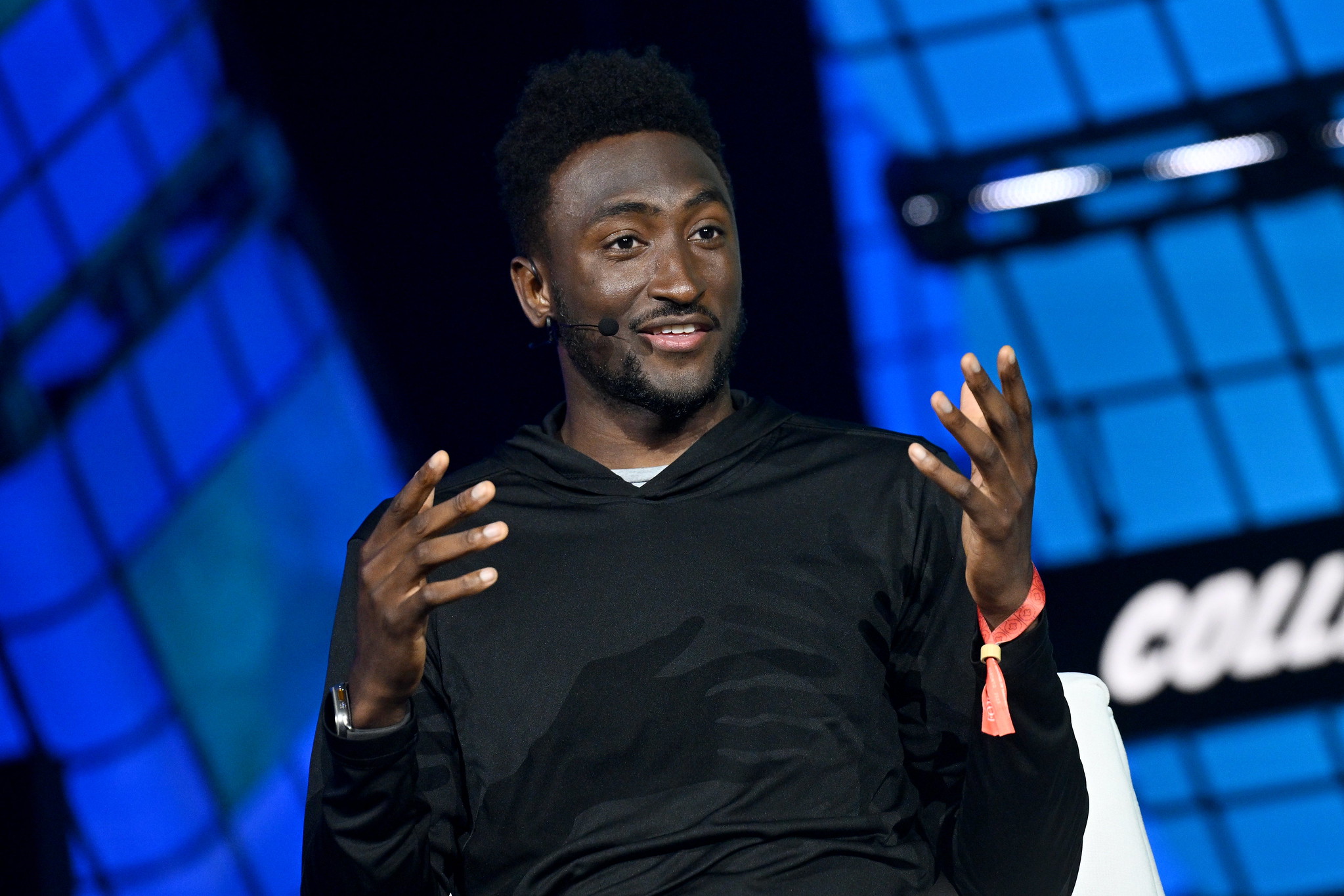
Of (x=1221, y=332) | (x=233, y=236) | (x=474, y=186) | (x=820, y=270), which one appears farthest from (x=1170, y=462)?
(x=233, y=236)

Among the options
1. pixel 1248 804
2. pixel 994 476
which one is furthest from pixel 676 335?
pixel 1248 804

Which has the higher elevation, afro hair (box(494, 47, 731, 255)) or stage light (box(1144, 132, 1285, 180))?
stage light (box(1144, 132, 1285, 180))

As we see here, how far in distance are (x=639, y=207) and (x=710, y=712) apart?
0.66m

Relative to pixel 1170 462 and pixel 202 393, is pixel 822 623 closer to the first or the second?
pixel 202 393

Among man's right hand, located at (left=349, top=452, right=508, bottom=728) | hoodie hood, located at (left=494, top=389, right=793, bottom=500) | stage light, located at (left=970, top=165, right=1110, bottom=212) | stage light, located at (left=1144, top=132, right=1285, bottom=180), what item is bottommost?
man's right hand, located at (left=349, top=452, right=508, bottom=728)

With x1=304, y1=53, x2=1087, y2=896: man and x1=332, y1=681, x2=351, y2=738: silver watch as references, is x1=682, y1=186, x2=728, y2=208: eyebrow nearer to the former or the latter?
x1=304, y1=53, x2=1087, y2=896: man

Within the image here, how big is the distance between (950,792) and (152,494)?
2095mm

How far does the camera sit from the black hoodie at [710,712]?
1500 mm

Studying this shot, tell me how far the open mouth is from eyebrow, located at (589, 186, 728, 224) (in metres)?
0.15

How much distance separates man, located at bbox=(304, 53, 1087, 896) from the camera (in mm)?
1421

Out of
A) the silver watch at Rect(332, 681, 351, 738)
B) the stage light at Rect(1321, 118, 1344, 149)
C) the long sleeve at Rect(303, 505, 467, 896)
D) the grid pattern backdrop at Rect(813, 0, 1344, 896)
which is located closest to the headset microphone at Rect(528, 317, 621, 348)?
the long sleeve at Rect(303, 505, 467, 896)

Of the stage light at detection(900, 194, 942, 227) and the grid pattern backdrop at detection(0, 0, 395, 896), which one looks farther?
the stage light at detection(900, 194, 942, 227)

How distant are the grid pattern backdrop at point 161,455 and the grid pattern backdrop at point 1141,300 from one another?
1.47 metres

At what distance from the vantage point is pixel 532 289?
1.96m
